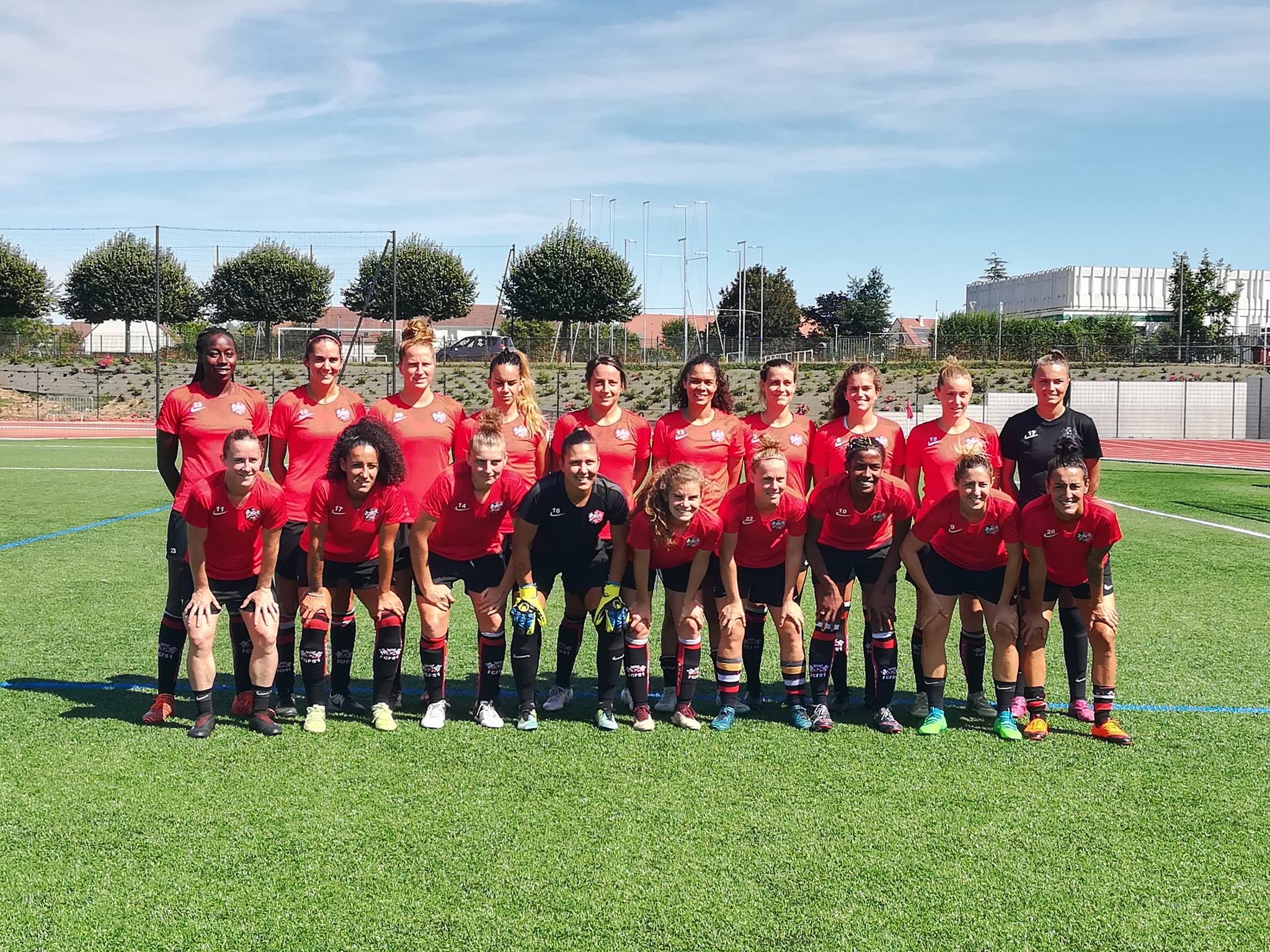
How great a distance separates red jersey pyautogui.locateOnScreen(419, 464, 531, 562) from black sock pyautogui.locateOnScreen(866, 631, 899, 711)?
6.19ft

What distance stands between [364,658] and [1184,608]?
5.92 metres

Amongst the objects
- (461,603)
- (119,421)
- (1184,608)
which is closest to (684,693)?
(461,603)

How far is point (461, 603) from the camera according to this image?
8250 millimetres

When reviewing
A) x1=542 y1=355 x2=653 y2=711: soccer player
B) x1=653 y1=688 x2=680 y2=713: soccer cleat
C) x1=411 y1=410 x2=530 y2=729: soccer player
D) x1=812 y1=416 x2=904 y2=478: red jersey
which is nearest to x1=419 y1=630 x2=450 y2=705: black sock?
x1=411 y1=410 x2=530 y2=729: soccer player

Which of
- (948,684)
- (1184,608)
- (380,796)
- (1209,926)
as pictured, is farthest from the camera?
(1184,608)

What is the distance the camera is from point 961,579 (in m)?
5.21

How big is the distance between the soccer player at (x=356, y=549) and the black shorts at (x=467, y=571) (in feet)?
0.73

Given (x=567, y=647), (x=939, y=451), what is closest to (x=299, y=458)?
(x=567, y=647)

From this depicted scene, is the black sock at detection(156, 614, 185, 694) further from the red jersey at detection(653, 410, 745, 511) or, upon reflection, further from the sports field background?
the red jersey at detection(653, 410, 745, 511)

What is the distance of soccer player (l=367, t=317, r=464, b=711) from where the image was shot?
211 inches

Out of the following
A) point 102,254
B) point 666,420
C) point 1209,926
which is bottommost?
point 1209,926

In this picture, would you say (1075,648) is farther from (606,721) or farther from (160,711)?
(160,711)

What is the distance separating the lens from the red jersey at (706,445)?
566cm

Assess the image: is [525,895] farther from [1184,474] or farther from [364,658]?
[1184,474]
